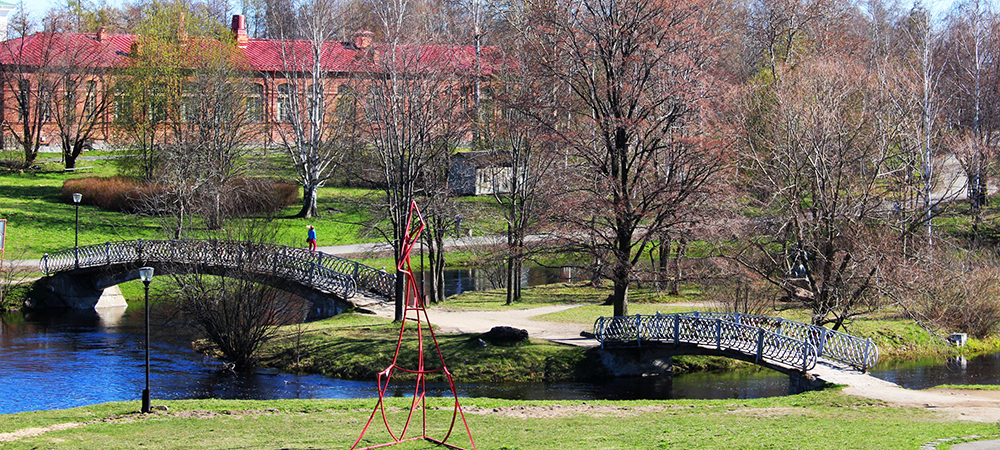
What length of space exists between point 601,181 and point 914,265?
957cm

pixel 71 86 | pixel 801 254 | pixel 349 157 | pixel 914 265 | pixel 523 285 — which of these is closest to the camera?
pixel 914 265

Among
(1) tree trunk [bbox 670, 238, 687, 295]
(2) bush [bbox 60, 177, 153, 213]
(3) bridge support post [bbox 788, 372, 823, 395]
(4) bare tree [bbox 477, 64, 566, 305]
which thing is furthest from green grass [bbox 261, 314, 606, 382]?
(2) bush [bbox 60, 177, 153, 213]

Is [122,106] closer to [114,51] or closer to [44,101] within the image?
[44,101]

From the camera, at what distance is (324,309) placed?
3200 cm

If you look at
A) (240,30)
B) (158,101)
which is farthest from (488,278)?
(240,30)

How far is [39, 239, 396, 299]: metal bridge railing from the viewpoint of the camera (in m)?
27.9

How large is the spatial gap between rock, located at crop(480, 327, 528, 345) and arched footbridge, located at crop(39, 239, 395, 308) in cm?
732

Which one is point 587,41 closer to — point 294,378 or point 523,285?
point 294,378

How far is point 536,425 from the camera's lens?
1650 cm

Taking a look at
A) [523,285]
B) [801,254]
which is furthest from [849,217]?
[523,285]

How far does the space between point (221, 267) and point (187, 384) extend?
16.5 ft

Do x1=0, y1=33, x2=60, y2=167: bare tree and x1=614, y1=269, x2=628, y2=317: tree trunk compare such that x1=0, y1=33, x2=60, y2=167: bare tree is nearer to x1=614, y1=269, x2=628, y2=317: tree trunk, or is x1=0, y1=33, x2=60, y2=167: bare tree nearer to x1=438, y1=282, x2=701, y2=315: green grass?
x1=438, y1=282, x2=701, y2=315: green grass

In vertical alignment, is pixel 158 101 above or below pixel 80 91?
below

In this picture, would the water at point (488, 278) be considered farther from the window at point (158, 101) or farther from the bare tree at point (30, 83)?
the bare tree at point (30, 83)
